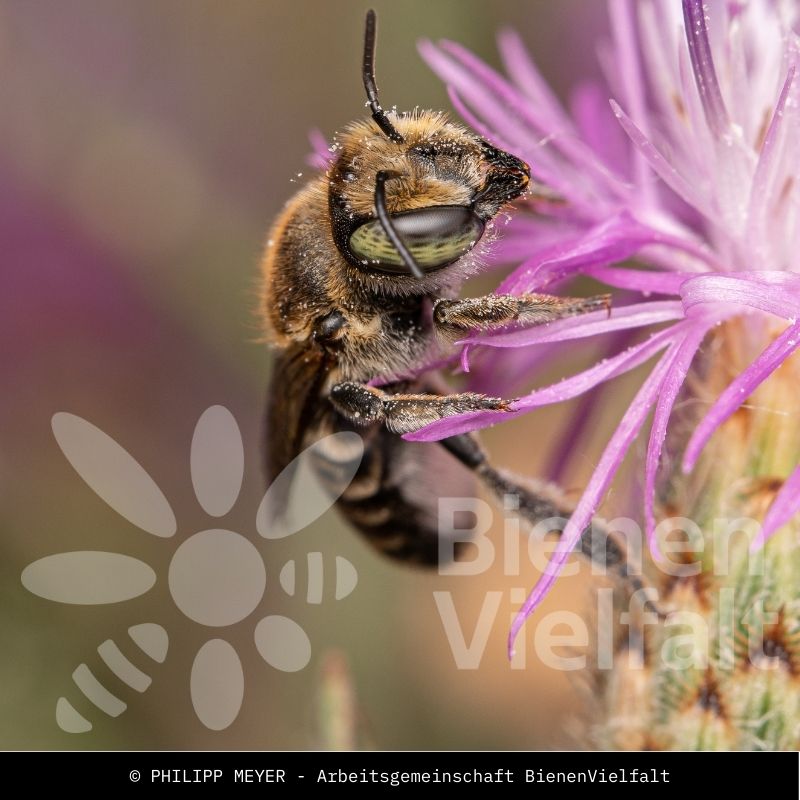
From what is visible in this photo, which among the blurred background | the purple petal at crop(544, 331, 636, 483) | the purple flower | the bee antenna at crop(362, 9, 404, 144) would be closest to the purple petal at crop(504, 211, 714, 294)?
the purple flower

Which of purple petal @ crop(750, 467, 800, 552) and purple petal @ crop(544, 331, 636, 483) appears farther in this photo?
purple petal @ crop(544, 331, 636, 483)

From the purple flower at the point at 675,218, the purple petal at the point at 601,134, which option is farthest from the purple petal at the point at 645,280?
the purple petal at the point at 601,134

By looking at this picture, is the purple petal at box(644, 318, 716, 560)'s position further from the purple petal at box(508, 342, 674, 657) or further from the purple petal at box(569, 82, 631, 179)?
the purple petal at box(569, 82, 631, 179)

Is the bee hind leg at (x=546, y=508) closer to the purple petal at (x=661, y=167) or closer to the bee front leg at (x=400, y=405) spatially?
the bee front leg at (x=400, y=405)

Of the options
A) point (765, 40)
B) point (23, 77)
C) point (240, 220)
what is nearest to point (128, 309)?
point (240, 220)
